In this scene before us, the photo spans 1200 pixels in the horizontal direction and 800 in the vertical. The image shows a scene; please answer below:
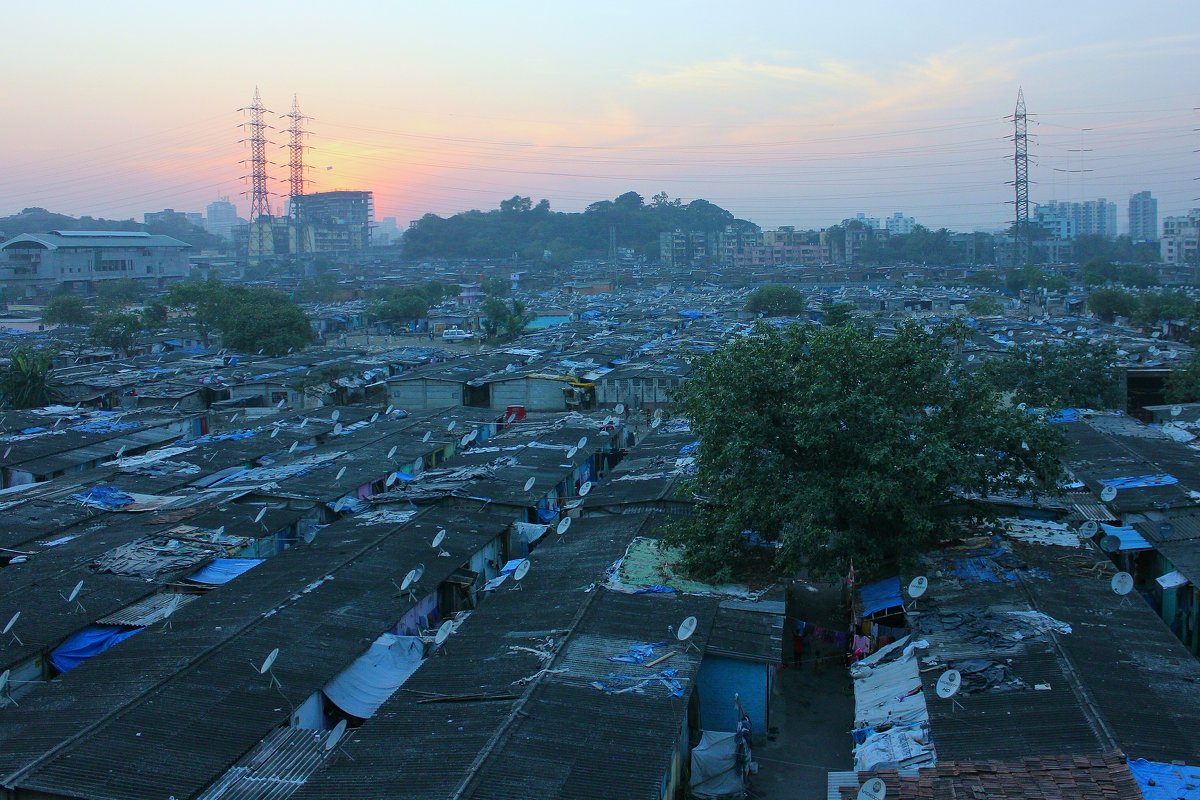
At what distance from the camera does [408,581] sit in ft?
32.0

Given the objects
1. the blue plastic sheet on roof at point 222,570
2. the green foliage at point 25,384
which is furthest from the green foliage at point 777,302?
the blue plastic sheet on roof at point 222,570

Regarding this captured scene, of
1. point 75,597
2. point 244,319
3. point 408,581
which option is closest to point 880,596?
point 408,581

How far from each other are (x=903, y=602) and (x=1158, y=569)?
12.3ft

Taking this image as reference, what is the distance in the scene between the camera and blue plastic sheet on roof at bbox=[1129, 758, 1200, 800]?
5.55 metres

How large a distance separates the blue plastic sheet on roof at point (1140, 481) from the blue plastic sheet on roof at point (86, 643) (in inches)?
450

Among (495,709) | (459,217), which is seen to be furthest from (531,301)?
(495,709)

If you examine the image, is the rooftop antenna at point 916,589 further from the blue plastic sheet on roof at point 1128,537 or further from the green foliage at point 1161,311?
the green foliage at point 1161,311

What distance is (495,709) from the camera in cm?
703

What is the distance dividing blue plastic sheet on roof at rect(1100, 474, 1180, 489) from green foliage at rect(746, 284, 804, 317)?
31.6m

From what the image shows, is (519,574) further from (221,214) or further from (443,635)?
(221,214)

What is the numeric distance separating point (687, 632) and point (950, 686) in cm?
218

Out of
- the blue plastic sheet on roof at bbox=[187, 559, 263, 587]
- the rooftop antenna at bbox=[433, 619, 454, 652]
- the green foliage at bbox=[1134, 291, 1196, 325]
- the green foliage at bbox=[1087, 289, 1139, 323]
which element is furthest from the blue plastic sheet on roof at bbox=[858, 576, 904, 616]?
the green foliage at bbox=[1087, 289, 1139, 323]

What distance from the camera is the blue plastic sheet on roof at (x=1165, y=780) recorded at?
5.55 meters

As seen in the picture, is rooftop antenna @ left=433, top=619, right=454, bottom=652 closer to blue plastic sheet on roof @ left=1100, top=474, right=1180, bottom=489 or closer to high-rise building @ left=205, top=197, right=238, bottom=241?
blue plastic sheet on roof @ left=1100, top=474, right=1180, bottom=489
